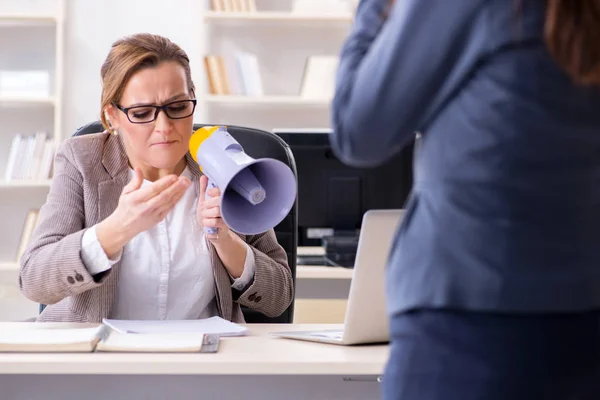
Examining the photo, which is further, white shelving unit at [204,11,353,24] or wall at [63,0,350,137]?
wall at [63,0,350,137]

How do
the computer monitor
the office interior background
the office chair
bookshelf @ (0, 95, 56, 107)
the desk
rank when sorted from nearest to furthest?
the desk, the office chair, the computer monitor, bookshelf @ (0, 95, 56, 107), the office interior background

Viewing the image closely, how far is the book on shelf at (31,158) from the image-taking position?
4402 mm

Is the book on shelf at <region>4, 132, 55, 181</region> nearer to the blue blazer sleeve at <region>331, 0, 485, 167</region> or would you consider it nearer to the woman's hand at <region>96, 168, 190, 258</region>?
the woman's hand at <region>96, 168, 190, 258</region>

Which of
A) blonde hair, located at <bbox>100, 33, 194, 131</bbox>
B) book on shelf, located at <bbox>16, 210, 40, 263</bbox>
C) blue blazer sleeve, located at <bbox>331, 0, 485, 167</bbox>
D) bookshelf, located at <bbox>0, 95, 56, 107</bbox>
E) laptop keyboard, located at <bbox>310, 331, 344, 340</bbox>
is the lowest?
book on shelf, located at <bbox>16, 210, 40, 263</bbox>

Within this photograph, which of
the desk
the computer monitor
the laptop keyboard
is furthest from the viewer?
the computer monitor

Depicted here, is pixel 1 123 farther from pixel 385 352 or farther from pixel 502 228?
pixel 502 228

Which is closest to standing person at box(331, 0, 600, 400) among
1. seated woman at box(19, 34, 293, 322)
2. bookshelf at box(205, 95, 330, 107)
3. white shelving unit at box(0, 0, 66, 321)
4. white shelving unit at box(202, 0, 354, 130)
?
seated woman at box(19, 34, 293, 322)

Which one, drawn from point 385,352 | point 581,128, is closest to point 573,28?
point 581,128

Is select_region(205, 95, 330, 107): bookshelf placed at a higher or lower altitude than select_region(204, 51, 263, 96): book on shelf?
lower

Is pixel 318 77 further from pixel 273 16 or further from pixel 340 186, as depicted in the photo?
pixel 340 186

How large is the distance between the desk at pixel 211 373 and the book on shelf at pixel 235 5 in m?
3.33

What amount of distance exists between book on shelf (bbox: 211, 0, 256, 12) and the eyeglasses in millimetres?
2842

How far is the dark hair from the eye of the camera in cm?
79

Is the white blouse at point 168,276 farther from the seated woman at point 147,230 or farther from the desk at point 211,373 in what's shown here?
the desk at point 211,373
